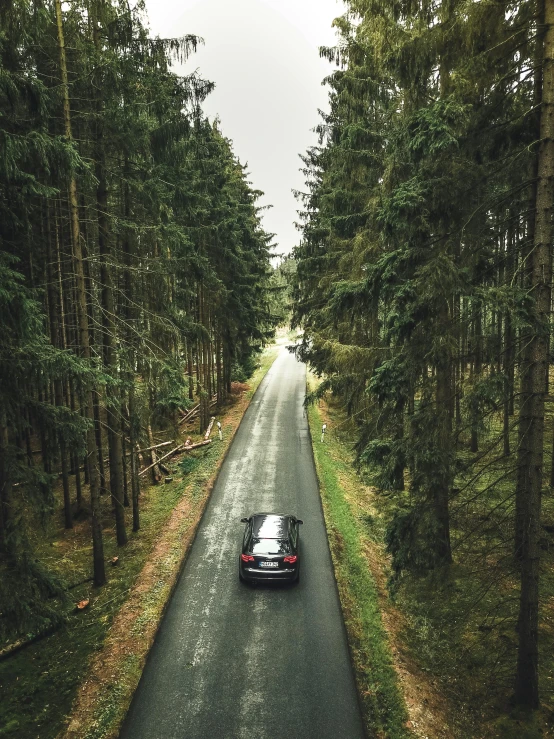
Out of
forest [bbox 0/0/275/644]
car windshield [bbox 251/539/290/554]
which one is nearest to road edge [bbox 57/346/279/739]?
forest [bbox 0/0/275/644]

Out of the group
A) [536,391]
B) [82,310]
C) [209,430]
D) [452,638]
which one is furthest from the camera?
[209,430]

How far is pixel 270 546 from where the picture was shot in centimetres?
1191

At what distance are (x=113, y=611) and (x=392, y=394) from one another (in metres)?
8.81

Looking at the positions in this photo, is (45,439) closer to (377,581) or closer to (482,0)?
(377,581)

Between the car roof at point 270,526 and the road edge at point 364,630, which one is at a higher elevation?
the car roof at point 270,526

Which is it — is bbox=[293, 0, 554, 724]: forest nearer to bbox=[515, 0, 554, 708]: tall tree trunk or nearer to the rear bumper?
bbox=[515, 0, 554, 708]: tall tree trunk

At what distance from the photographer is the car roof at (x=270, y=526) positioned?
12.3 metres

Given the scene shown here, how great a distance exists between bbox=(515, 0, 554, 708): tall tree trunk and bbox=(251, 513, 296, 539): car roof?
21.0ft

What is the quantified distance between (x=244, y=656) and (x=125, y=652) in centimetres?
258

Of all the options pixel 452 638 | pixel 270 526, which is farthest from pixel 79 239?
pixel 452 638

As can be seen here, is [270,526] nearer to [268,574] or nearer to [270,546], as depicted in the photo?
[270,546]

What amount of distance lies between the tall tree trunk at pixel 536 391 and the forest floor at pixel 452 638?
0.38 meters

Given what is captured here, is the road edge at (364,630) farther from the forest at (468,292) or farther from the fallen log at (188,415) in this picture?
the fallen log at (188,415)

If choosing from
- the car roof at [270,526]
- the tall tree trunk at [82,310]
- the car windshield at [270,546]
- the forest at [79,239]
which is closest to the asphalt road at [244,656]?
the car windshield at [270,546]
